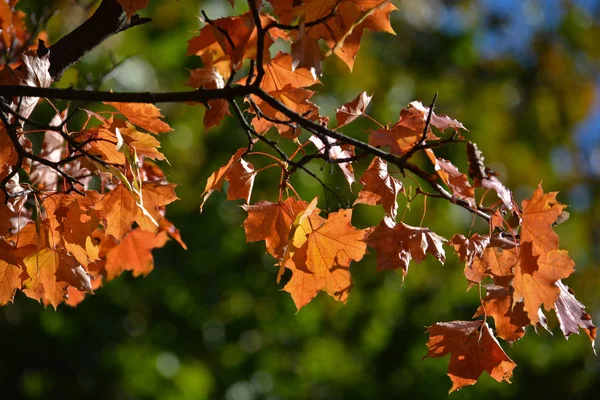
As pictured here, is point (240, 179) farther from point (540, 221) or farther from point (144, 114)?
point (540, 221)

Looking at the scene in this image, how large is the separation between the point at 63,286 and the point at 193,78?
45 cm

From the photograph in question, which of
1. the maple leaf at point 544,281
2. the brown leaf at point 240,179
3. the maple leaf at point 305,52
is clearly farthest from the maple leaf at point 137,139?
the maple leaf at point 544,281

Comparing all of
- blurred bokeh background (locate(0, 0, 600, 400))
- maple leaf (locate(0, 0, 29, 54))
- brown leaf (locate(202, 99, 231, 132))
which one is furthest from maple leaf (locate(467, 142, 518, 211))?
blurred bokeh background (locate(0, 0, 600, 400))

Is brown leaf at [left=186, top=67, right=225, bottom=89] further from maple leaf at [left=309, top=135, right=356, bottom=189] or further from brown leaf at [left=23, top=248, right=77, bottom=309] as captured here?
brown leaf at [left=23, top=248, right=77, bottom=309]

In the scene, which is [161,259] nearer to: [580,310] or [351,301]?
[351,301]

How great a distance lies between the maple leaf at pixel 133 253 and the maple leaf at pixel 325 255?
0.56 meters

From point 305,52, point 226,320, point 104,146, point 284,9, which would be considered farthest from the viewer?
point 226,320

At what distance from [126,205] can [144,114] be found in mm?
177

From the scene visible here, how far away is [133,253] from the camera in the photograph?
1653 mm

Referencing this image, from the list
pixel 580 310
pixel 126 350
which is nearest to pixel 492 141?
pixel 126 350

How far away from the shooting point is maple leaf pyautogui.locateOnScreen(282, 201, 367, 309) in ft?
3.71

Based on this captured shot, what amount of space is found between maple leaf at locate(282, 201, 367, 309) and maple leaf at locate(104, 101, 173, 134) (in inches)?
11.7

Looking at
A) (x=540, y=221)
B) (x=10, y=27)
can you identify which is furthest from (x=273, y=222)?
(x=10, y=27)

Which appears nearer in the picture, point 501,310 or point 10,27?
point 501,310
